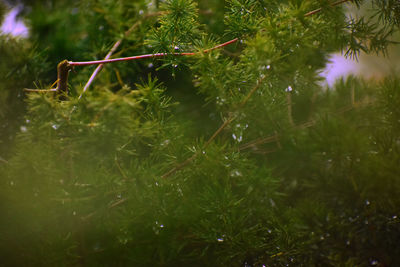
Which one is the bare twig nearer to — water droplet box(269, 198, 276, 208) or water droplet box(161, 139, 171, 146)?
water droplet box(161, 139, 171, 146)

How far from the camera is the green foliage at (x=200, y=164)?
0.39 metres

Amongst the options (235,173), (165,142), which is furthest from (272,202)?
(165,142)

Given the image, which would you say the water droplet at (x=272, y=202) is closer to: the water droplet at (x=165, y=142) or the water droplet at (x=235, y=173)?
the water droplet at (x=235, y=173)

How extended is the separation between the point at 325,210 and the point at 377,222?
2.6 inches

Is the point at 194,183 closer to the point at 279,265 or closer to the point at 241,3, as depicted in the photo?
the point at 279,265

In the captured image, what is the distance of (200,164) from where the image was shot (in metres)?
0.45

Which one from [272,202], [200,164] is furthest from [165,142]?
[272,202]

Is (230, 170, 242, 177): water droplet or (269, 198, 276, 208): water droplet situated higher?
(269, 198, 276, 208): water droplet

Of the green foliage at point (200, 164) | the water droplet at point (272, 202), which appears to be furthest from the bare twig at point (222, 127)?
the water droplet at point (272, 202)

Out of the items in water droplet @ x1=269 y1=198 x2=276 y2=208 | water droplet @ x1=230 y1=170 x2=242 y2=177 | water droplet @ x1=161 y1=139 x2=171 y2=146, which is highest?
water droplet @ x1=269 y1=198 x2=276 y2=208

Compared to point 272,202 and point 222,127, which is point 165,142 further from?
point 272,202

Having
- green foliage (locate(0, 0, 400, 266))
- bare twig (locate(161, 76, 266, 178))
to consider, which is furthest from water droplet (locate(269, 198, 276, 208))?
bare twig (locate(161, 76, 266, 178))

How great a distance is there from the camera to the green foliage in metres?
0.39

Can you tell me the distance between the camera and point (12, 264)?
1.40 feet
